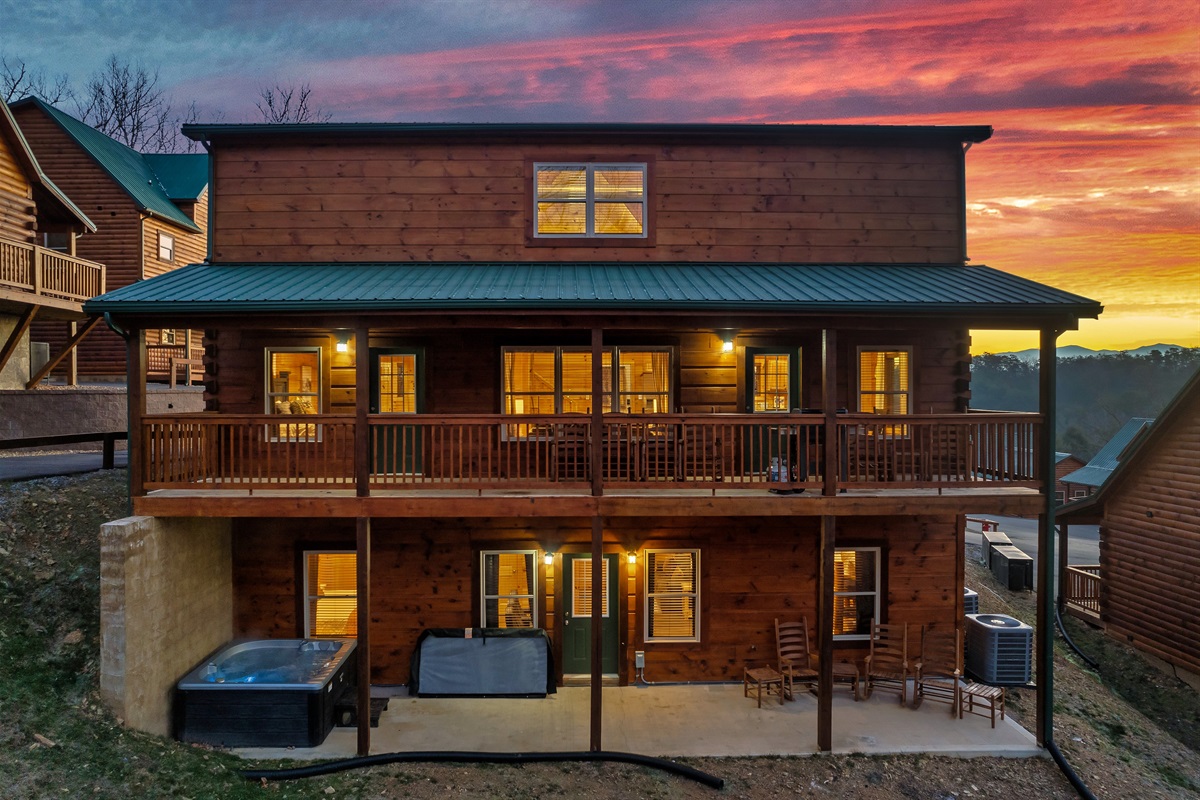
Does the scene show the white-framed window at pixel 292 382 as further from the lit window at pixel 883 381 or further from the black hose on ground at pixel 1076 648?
the black hose on ground at pixel 1076 648

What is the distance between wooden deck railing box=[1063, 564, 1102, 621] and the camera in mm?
15547

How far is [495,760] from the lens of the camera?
783 cm

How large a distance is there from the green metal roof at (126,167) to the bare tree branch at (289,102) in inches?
409

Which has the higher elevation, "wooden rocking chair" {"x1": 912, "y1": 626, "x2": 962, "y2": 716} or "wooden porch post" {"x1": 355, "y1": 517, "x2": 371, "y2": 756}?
"wooden porch post" {"x1": 355, "y1": 517, "x2": 371, "y2": 756}

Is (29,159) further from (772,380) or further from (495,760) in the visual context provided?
(772,380)

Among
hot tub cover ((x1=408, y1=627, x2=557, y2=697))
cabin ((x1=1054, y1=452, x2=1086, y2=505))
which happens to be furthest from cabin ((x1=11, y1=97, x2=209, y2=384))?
cabin ((x1=1054, y1=452, x2=1086, y2=505))

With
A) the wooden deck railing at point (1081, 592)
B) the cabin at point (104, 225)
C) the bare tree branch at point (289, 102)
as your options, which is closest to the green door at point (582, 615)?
the wooden deck railing at point (1081, 592)

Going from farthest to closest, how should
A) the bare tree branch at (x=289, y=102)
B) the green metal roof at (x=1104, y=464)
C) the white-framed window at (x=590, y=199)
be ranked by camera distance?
1. the bare tree branch at (x=289, y=102)
2. the green metal roof at (x=1104, y=464)
3. the white-framed window at (x=590, y=199)

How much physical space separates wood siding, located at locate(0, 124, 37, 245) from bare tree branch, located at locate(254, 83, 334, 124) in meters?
19.2

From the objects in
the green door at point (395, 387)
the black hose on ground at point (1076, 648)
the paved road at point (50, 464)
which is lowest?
the black hose on ground at point (1076, 648)

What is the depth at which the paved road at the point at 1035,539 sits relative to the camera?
23859mm

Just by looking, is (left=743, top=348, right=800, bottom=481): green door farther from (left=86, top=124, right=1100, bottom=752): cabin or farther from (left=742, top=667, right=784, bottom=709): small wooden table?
(left=742, top=667, right=784, bottom=709): small wooden table

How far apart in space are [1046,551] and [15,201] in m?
25.3

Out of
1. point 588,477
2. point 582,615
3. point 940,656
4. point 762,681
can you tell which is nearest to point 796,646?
point 762,681
